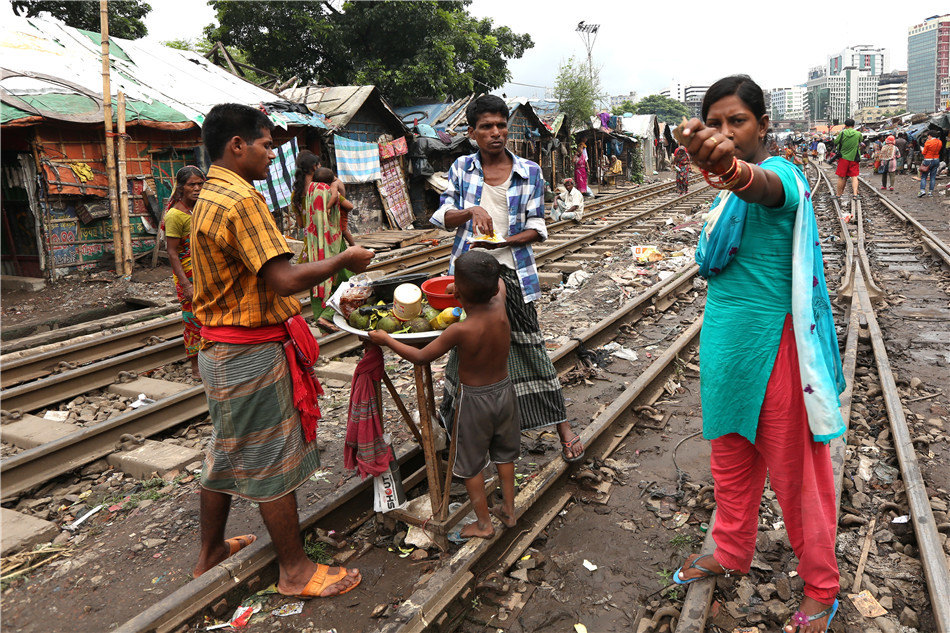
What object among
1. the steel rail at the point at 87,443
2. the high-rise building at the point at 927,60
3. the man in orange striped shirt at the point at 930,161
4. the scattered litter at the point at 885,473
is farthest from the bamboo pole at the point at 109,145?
the high-rise building at the point at 927,60

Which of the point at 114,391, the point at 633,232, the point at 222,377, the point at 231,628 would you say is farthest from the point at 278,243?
the point at 633,232

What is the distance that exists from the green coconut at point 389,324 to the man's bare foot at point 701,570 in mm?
1869

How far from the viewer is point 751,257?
2314mm

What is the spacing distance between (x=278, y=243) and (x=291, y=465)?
108 centimetres

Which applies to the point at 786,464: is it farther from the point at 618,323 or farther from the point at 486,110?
the point at 618,323

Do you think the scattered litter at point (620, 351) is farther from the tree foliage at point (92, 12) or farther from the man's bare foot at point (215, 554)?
the tree foliage at point (92, 12)

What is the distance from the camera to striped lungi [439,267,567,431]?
12.3ft

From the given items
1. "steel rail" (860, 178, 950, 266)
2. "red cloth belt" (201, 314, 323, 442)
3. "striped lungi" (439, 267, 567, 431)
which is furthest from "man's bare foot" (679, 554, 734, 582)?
"steel rail" (860, 178, 950, 266)

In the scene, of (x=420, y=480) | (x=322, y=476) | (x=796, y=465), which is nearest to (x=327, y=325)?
(x=322, y=476)

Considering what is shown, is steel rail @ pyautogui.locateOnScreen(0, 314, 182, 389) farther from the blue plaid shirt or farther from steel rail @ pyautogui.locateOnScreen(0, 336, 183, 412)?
the blue plaid shirt

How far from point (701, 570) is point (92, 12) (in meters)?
28.4

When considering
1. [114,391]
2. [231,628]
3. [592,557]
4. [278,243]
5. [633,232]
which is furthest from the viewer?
[633,232]

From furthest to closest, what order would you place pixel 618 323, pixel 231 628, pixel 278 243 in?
1. pixel 618 323
2. pixel 231 628
3. pixel 278 243

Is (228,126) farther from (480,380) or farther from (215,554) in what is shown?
(215,554)
